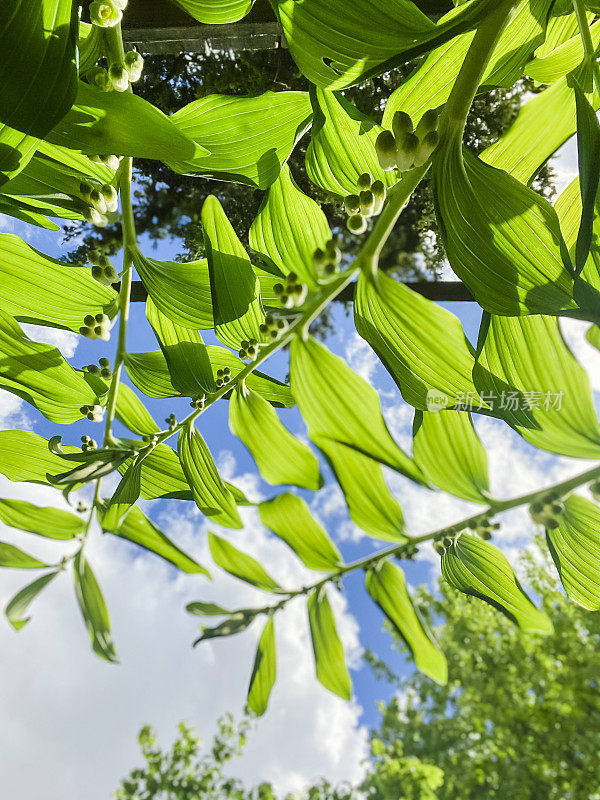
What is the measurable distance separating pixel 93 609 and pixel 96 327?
0.14 m

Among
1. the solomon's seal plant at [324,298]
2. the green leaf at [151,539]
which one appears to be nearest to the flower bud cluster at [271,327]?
the solomon's seal plant at [324,298]

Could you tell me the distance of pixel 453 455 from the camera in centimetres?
21

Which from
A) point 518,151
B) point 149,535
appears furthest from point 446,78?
point 149,535

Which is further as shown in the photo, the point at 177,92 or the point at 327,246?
the point at 177,92

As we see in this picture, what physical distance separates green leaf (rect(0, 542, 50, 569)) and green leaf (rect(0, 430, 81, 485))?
0.04 m

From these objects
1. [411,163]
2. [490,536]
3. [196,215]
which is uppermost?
[196,215]

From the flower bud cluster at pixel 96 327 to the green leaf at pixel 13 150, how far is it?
105 mm

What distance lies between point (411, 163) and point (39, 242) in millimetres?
461

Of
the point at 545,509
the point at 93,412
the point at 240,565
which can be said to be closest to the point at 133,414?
the point at 93,412

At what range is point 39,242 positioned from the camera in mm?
553

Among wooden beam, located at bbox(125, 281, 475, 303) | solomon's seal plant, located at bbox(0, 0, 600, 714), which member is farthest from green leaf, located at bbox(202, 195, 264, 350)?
wooden beam, located at bbox(125, 281, 475, 303)

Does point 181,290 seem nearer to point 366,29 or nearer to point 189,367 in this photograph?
point 189,367

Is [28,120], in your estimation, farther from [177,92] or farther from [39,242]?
[177,92]

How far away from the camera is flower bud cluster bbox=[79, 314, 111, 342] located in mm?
289
